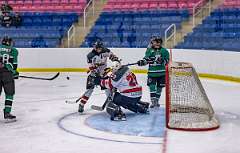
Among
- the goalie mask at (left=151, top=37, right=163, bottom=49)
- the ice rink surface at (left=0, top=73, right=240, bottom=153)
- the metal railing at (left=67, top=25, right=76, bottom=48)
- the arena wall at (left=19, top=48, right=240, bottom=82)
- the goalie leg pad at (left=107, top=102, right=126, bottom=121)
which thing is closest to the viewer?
the ice rink surface at (left=0, top=73, right=240, bottom=153)

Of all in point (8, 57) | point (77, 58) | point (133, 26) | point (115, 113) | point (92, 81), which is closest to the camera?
point (115, 113)

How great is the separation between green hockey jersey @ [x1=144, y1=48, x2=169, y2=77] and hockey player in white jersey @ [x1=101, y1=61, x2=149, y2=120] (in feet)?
2.86

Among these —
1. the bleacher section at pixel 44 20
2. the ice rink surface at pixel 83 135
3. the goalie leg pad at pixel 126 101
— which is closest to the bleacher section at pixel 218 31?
the ice rink surface at pixel 83 135

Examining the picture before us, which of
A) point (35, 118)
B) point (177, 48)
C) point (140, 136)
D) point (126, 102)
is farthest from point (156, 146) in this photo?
point (177, 48)

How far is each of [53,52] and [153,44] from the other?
6.63 metres

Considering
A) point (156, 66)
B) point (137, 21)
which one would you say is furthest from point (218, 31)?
point (156, 66)

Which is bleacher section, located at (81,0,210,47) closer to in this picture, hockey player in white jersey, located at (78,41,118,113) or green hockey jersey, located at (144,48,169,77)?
green hockey jersey, located at (144,48,169,77)

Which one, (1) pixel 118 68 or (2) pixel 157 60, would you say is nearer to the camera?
(1) pixel 118 68

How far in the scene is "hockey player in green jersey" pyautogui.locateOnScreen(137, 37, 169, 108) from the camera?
773 centimetres

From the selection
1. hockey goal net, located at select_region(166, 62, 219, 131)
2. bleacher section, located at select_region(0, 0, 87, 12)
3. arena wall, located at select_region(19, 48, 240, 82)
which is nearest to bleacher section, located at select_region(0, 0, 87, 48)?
bleacher section, located at select_region(0, 0, 87, 12)

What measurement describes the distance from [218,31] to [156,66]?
587cm

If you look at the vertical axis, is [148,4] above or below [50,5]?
below

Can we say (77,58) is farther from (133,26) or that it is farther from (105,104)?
(105,104)

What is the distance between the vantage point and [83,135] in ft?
19.4
